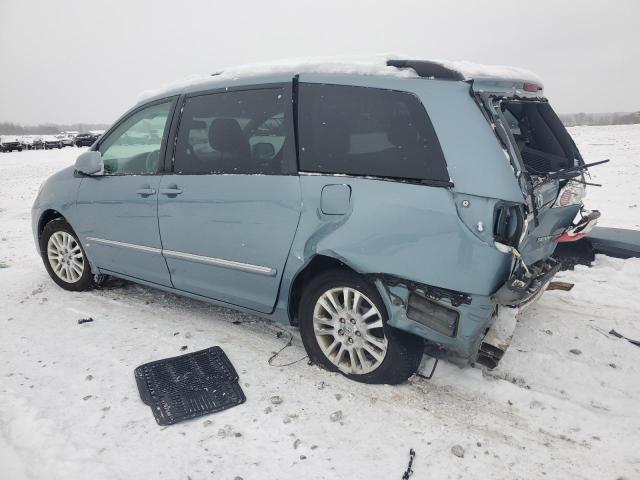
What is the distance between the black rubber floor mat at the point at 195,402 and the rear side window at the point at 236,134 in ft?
4.82

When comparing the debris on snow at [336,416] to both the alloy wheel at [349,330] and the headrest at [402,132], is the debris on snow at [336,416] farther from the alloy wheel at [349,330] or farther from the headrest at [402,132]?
the headrest at [402,132]

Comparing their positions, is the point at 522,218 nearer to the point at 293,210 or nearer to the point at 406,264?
the point at 406,264

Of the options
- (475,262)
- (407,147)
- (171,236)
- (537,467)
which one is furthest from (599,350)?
(171,236)

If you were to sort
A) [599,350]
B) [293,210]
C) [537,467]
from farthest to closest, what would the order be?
[599,350]
[293,210]
[537,467]

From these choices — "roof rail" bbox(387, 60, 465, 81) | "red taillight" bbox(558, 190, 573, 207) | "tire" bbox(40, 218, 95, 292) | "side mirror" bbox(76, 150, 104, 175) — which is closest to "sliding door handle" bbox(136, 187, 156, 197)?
"side mirror" bbox(76, 150, 104, 175)

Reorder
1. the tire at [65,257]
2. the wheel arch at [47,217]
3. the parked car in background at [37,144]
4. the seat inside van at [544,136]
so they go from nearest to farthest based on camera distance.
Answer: the seat inside van at [544,136]
the tire at [65,257]
the wheel arch at [47,217]
the parked car in background at [37,144]

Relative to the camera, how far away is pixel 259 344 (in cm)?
351

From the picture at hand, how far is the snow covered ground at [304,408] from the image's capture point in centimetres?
230

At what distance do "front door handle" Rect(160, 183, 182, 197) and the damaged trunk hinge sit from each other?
65.8 inches

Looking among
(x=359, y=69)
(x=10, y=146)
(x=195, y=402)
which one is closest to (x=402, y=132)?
(x=359, y=69)

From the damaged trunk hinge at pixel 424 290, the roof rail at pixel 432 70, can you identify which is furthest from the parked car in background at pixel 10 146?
the damaged trunk hinge at pixel 424 290

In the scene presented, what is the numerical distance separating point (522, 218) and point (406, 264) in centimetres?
66

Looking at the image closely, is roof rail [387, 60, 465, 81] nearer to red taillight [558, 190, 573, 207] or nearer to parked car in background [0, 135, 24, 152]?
red taillight [558, 190, 573, 207]

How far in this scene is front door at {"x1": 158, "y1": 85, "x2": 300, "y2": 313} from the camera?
3010 millimetres
